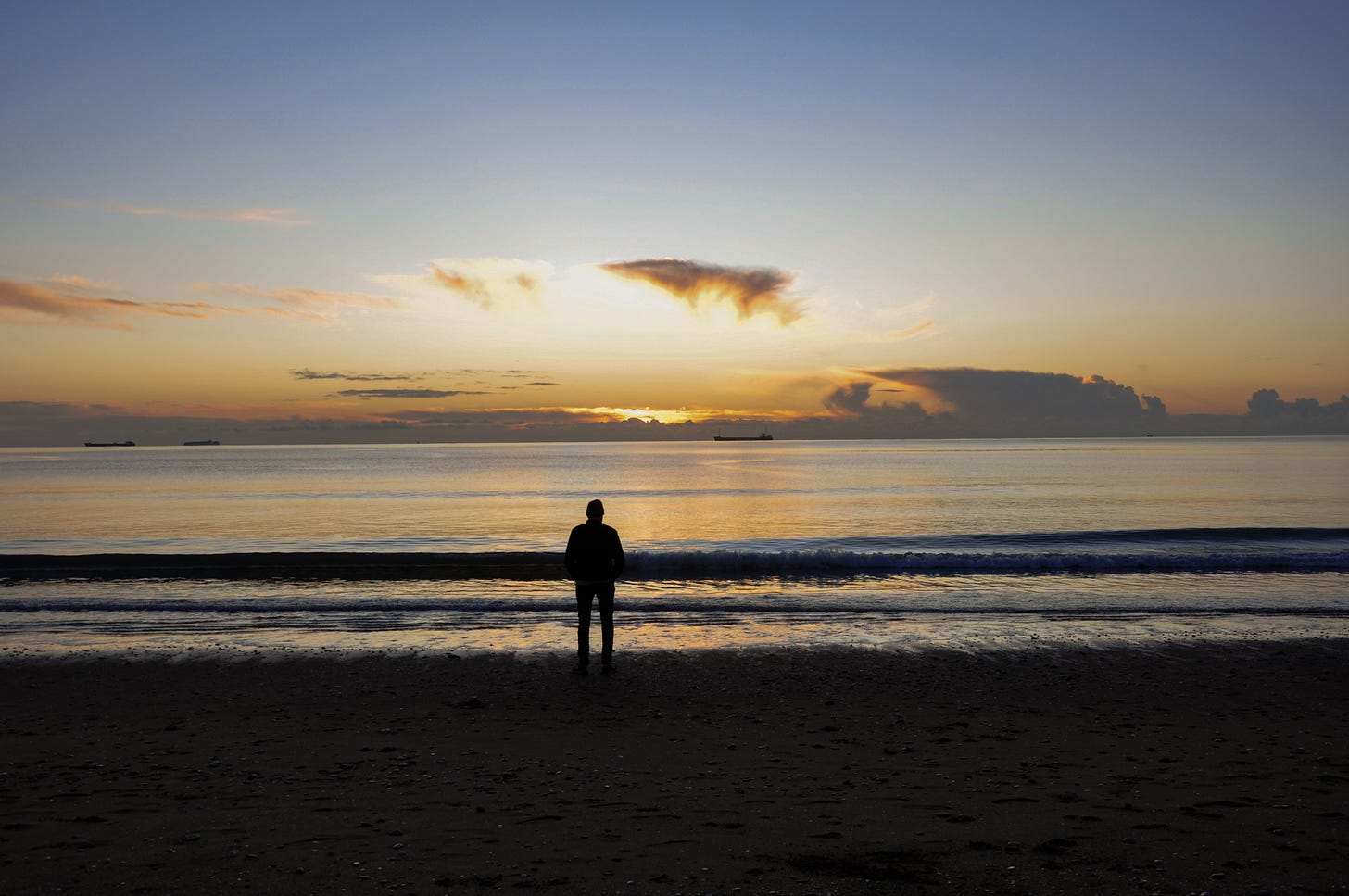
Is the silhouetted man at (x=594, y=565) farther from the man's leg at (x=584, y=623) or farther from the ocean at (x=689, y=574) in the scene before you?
the ocean at (x=689, y=574)

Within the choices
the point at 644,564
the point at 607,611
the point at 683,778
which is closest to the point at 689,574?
the point at 644,564

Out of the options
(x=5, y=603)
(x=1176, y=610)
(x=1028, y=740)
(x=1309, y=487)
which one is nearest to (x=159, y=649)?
(x=5, y=603)

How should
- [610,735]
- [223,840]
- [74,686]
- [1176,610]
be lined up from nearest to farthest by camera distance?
1. [223,840]
2. [610,735]
3. [74,686]
4. [1176,610]

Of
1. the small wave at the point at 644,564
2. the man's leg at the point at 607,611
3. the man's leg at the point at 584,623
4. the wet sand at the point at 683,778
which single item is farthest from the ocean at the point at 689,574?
the wet sand at the point at 683,778

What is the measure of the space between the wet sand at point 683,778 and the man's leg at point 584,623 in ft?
0.95

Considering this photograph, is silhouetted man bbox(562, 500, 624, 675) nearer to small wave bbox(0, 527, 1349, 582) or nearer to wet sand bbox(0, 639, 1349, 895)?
wet sand bbox(0, 639, 1349, 895)

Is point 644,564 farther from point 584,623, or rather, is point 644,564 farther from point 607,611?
point 584,623

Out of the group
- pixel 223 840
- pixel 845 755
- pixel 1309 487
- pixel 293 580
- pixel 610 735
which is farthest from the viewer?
pixel 1309 487

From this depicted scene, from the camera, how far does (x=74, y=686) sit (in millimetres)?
11422

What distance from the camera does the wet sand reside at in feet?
18.9

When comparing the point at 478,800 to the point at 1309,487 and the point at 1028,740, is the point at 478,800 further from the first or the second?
the point at 1309,487

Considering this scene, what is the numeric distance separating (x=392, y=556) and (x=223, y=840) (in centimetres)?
2145

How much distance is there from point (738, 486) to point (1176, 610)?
57.2 meters

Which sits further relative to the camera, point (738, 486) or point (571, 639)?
point (738, 486)
